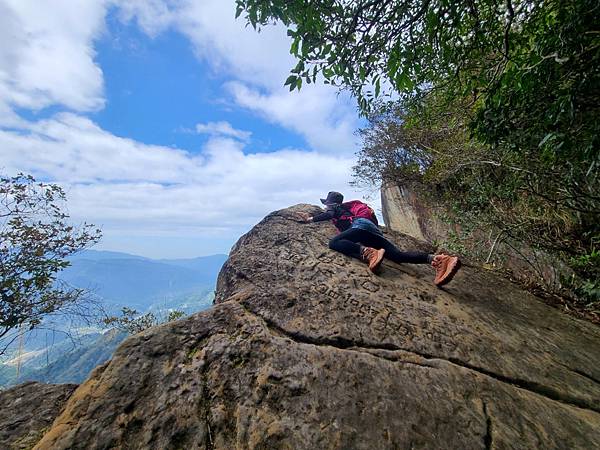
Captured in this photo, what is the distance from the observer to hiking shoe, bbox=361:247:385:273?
5.32 metres

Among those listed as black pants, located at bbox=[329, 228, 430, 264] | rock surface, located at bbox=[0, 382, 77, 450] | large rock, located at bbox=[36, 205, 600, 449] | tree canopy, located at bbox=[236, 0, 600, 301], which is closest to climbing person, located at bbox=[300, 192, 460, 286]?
black pants, located at bbox=[329, 228, 430, 264]

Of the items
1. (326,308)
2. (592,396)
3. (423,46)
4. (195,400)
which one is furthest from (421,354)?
(423,46)

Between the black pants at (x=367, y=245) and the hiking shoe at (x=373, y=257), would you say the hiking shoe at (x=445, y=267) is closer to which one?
the black pants at (x=367, y=245)

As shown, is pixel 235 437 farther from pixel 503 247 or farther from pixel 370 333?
pixel 503 247

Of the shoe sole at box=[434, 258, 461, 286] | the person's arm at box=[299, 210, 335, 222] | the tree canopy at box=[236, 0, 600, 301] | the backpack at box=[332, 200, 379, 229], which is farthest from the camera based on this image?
the person's arm at box=[299, 210, 335, 222]

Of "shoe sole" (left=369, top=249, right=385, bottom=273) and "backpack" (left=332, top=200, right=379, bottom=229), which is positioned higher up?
"backpack" (left=332, top=200, right=379, bottom=229)

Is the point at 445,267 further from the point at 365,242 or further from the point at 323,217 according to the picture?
the point at 323,217

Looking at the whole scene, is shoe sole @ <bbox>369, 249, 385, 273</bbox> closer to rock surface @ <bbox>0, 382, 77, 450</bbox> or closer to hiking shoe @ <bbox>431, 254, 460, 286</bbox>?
hiking shoe @ <bbox>431, 254, 460, 286</bbox>

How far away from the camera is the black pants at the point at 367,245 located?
19.1 feet

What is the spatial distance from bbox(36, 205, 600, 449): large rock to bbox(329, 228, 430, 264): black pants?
1207 mm

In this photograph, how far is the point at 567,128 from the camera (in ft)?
14.6

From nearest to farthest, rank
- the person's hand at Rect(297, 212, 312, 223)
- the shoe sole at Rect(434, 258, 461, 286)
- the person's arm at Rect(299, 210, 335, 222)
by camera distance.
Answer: the shoe sole at Rect(434, 258, 461, 286) → the person's arm at Rect(299, 210, 335, 222) → the person's hand at Rect(297, 212, 312, 223)

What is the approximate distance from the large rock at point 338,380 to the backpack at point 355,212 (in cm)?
237

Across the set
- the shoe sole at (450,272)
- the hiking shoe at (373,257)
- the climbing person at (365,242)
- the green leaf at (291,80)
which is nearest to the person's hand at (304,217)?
the climbing person at (365,242)
